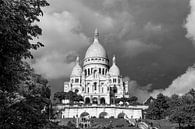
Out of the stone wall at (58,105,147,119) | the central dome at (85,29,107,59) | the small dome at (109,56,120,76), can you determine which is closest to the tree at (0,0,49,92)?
the stone wall at (58,105,147,119)

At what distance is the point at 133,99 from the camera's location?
114625 mm

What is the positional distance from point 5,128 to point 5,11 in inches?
160

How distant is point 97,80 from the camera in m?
122

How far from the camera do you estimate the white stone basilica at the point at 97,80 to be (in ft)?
391

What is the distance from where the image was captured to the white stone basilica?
391ft

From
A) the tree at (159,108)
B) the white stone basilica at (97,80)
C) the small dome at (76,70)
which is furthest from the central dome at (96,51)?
the tree at (159,108)

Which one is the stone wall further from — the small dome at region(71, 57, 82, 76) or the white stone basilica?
the small dome at region(71, 57, 82, 76)

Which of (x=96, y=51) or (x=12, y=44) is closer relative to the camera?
(x=12, y=44)

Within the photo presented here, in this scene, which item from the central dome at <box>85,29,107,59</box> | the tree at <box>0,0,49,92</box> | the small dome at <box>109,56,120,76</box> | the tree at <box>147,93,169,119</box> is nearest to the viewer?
the tree at <box>0,0,49,92</box>

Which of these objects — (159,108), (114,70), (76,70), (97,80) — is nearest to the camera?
(159,108)

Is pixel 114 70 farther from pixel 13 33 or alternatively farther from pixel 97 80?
pixel 13 33

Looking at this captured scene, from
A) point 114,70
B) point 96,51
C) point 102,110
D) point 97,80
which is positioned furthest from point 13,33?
point 96,51

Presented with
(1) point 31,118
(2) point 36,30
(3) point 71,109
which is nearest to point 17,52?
(2) point 36,30

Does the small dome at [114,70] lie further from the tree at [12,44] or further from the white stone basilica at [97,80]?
the tree at [12,44]
